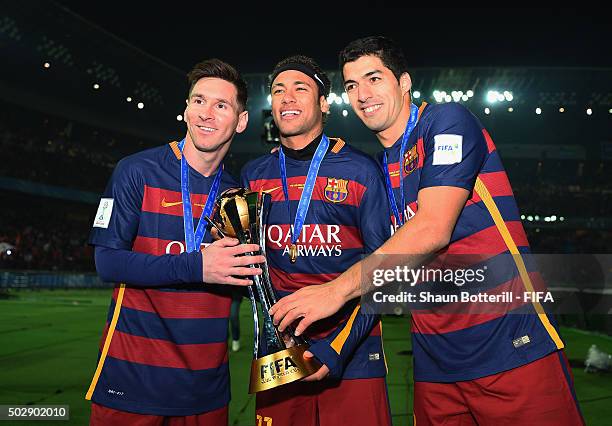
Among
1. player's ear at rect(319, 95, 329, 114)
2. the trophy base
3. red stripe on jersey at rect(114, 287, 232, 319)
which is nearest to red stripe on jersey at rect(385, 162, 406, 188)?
player's ear at rect(319, 95, 329, 114)

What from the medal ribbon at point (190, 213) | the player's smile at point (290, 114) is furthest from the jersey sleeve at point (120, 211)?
the player's smile at point (290, 114)

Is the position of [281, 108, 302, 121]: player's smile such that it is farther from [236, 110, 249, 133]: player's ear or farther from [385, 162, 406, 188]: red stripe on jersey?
[385, 162, 406, 188]: red stripe on jersey

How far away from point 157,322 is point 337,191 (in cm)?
115

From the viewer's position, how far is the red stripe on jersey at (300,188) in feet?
9.18

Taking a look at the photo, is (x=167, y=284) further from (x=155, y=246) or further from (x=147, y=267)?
(x=155, y=246)

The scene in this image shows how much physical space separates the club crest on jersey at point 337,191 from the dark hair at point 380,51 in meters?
0.63

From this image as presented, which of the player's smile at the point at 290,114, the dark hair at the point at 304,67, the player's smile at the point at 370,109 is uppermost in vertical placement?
the dark hair at the point at 304,67

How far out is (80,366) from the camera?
267 inches

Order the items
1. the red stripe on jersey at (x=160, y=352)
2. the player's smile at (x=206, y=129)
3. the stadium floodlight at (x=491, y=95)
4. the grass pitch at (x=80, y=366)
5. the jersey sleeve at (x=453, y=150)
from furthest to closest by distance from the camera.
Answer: the stadium floodlight at (x=491, y=95), the grass pitch at (x=80, y=366), the player's smile at (x=206, y=129), the red stripe on jersey at (x=160, y=352), the jersey sleeve at (x=453, y=150)

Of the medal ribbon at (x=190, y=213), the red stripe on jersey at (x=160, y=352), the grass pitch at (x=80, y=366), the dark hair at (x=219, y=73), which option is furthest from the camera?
the grass pitch at (x=80, y=366)

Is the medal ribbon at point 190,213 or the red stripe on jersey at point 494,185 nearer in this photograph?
the red stripe on jersey at point 494,185

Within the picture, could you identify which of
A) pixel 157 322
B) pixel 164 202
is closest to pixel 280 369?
pixel 157 322

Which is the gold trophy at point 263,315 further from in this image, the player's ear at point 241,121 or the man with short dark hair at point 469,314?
the player's ear at point 241,121

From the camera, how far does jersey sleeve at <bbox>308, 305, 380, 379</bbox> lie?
7.31 feet
